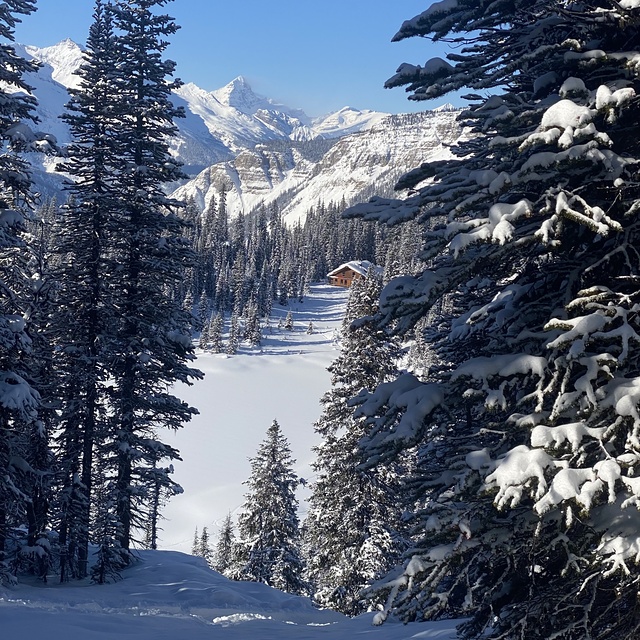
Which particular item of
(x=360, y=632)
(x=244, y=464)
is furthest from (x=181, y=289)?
(x=360, y=632)

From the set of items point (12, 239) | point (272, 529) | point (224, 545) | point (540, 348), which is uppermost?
point (12, 239)

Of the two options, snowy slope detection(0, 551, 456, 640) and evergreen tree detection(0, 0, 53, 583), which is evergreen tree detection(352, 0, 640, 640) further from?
evergreen tree detection(0, 0, 53, 583)

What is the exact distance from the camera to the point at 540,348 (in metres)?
4.91

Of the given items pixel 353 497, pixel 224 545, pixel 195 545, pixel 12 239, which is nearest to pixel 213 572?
pixel 353 497

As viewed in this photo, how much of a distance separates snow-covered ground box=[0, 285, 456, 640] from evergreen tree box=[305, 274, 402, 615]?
2.82 metres

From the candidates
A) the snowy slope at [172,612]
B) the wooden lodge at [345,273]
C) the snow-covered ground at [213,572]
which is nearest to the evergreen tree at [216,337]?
the snow-covered ground at [213,572]

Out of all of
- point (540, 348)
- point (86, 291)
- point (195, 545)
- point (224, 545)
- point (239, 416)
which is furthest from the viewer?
point (239, 416)

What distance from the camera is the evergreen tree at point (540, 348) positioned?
408 cm

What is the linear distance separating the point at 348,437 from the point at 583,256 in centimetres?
1500

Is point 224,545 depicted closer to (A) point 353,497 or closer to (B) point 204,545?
(B) point 204,545

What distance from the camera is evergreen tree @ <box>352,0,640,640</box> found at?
408cm

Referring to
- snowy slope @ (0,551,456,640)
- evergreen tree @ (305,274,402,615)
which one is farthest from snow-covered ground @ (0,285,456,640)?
evergreen tree @ (305,274,402,615)

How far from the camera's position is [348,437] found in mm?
19219

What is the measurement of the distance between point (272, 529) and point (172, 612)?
49.1ft
